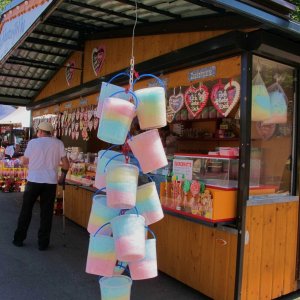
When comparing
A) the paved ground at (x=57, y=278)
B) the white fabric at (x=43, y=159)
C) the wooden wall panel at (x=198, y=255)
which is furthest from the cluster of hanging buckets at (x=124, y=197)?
the white fabric at (x=43, y=159)

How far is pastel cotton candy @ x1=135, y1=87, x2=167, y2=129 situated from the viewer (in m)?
2.54

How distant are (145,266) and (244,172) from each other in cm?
162

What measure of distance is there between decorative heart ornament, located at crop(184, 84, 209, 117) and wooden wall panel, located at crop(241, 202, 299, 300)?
1.19m

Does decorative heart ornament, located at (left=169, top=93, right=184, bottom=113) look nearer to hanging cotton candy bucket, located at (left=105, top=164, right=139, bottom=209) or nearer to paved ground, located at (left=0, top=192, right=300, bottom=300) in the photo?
paved ground, located at (left=0, top=192, right=300, bottom=300)

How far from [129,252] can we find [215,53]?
2333 millimetres

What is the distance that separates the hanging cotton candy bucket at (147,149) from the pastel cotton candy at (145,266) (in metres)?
0.52

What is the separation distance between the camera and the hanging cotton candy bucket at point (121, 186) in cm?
238

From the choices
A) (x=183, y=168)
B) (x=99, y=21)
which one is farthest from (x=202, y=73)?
(x=99, y=21)

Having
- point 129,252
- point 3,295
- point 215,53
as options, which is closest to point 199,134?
point 215,53

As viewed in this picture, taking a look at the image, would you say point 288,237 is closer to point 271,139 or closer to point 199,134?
point 271,139

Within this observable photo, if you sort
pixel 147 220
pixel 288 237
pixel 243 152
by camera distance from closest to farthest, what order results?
1. pixel 147 220
2. pixel 243 152
3. pixel 288 237

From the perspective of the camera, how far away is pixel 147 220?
264 centimetres

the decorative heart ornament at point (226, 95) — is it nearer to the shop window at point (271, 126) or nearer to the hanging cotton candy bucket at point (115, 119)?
the shop window at point (271, 126)

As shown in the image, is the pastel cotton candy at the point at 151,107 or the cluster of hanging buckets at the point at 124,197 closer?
the cluster of hanging buckets at the point at 124,197
